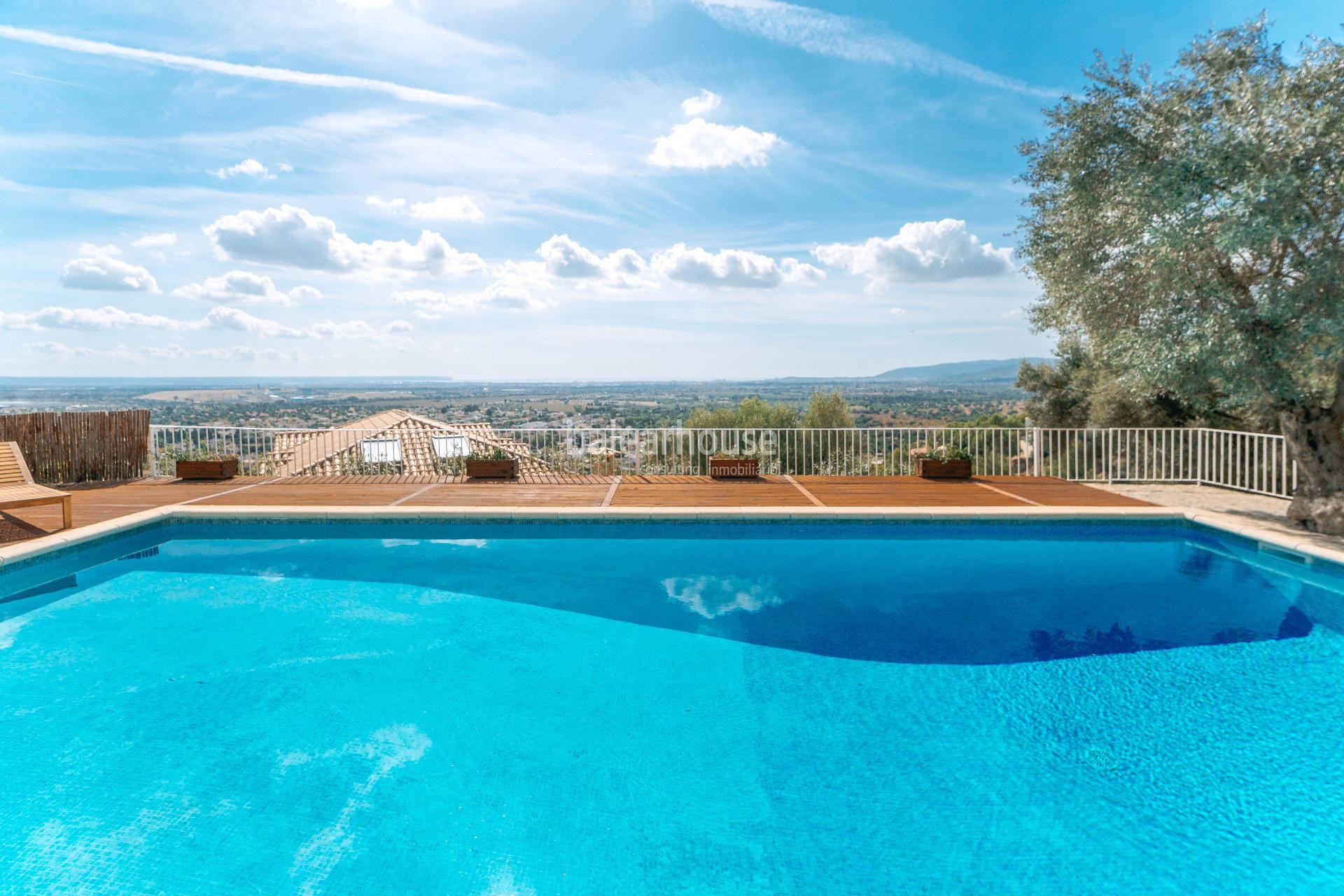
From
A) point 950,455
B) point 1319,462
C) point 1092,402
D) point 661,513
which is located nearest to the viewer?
point 1319,462

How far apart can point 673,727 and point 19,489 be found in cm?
713

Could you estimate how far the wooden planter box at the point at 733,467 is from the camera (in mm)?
10148

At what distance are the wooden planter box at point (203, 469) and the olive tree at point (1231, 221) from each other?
11592 millimetres

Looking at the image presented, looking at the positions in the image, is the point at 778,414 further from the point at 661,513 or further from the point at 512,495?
the point at 661,513

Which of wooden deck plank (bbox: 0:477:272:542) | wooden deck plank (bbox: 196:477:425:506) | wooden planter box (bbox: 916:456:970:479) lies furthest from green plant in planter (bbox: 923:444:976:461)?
wooden deck plank (bbox: 0:477:272:542)

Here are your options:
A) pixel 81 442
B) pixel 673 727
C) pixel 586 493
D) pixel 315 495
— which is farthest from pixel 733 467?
pixel 81 442

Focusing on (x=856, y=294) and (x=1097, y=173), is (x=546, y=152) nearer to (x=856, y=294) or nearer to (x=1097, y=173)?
(x=1097, y=173)

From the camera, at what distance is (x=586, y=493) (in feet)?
Result: 29.9

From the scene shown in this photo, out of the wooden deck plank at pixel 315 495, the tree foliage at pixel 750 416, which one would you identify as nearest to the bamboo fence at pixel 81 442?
the wooden deck plank at pixel 315 495

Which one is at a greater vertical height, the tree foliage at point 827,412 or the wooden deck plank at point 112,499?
the tree foliage at point 827,412

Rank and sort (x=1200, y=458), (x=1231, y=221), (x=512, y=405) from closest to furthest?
(x=1231, y=221) → (x=1200, y=458) → (x=512, y=405)

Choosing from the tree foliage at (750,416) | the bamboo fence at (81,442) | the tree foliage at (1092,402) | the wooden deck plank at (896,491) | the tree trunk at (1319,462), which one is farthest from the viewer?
the tree foliage at (750,416)

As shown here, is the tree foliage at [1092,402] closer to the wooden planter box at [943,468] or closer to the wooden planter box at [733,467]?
the wooden planter box at [943,468]

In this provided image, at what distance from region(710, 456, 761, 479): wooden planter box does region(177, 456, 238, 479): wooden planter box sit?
706 centimetres
